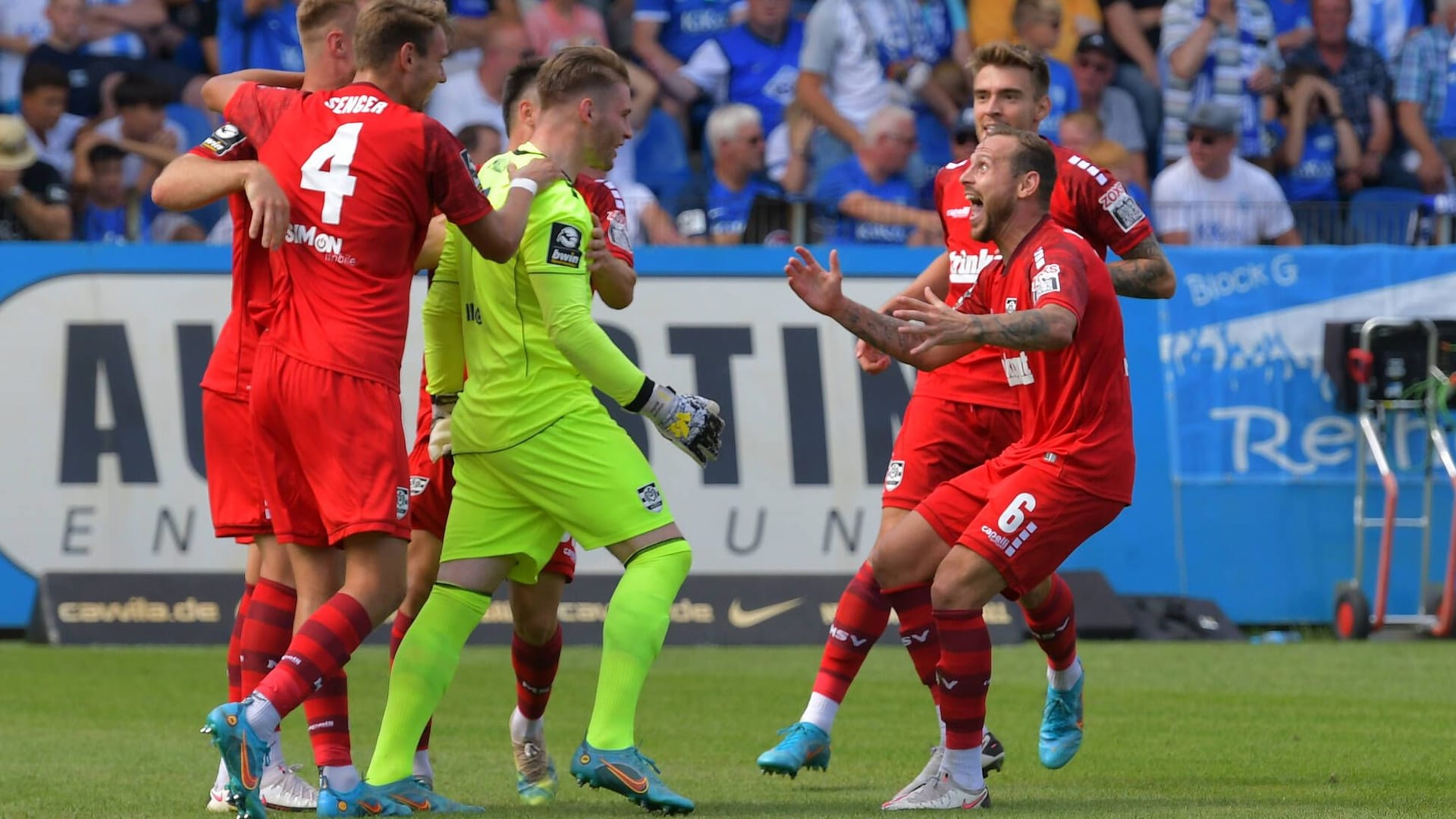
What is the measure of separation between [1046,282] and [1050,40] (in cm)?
1063

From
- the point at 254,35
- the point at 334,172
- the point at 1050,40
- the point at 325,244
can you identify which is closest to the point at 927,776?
the point at 325,244

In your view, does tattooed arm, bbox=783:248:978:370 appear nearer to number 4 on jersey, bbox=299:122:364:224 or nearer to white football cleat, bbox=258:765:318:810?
number 4 on jersey, bbox=299:122:364:224

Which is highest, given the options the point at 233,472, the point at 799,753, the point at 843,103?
the point at 843,103

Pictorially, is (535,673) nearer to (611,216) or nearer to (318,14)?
(611,216)

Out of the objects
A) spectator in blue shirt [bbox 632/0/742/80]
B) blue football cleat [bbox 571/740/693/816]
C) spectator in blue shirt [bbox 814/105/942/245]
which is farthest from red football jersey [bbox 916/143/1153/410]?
spectator in blue shirt [bbox 632/0/742/80]

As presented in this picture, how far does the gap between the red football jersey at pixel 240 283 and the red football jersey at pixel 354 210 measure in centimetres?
19

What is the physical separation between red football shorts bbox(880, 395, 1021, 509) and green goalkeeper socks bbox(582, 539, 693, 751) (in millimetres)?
1721

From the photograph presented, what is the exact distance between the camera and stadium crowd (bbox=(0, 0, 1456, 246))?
14586mm

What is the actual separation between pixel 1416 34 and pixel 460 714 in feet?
38.1

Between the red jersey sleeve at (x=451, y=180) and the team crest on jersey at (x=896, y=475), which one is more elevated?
the red jersey sleeve at (x=451, y=180)

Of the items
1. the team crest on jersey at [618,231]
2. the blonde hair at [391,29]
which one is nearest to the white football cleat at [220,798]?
the team crest on jersey at [618,231]

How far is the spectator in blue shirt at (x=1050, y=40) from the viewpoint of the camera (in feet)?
53.8

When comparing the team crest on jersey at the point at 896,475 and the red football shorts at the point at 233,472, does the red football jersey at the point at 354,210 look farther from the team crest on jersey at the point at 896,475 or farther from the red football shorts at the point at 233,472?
the team crest on jersey at the point at 896,475

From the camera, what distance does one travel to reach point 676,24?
1605cm
